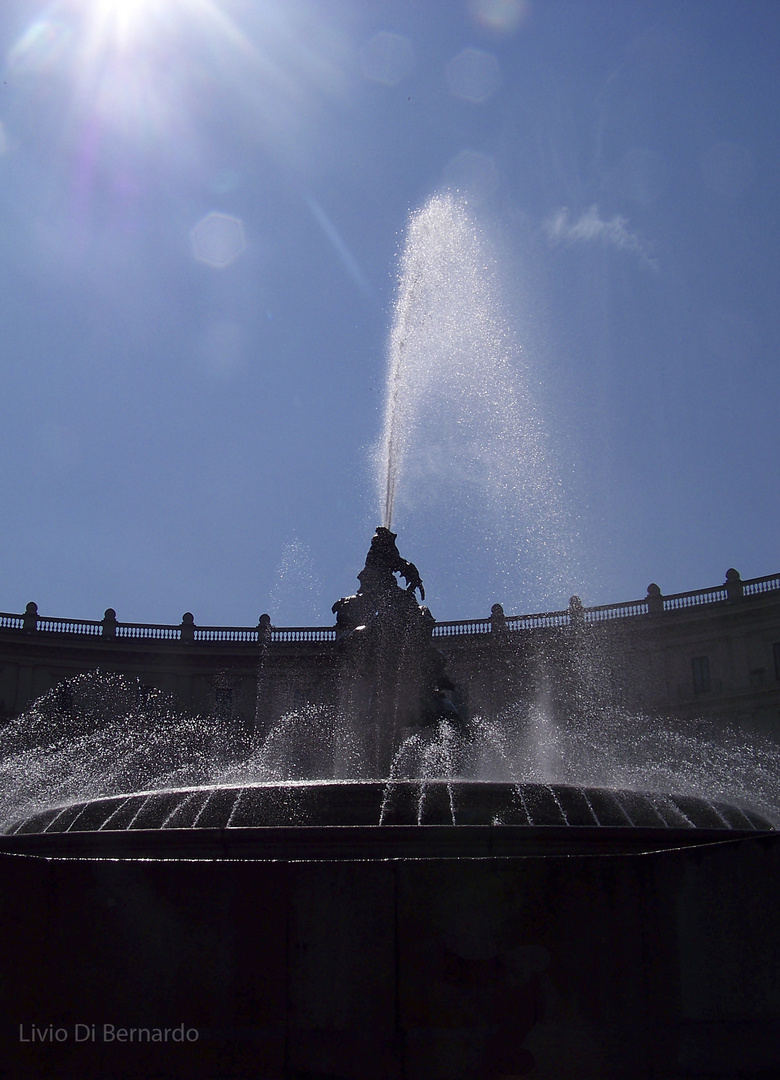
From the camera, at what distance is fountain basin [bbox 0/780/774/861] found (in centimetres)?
726

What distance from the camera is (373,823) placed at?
7992 millimetres

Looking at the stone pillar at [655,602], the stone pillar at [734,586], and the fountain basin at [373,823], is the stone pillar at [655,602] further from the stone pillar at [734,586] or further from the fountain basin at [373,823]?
the fountain basin at [373,823]

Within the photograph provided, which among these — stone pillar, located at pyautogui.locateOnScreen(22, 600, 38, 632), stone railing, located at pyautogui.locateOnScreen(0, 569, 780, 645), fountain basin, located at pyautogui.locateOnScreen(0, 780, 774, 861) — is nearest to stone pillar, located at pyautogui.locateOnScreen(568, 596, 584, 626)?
stone railing, located at pyautogui.locateOnScreen(0, 569, 780, 645)

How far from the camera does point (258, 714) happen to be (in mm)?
46625

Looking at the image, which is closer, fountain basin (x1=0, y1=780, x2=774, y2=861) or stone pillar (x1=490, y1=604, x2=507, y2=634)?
fountain basin (x1=0, y1=780, x2=774, y2=861)

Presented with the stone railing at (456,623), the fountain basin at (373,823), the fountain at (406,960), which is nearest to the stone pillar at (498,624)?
the stone railing at (456,623)

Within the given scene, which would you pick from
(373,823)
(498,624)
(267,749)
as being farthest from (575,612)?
(373,823)

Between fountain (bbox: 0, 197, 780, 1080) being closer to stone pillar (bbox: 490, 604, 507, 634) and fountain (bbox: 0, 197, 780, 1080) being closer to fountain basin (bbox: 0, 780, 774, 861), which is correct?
fountain basin (bbox: 0, 780, 774, 861)

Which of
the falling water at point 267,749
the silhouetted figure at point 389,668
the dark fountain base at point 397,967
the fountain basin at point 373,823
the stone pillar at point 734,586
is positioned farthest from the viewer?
the stone pillar at point 734,586

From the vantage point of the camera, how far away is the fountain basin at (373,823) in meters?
7.26

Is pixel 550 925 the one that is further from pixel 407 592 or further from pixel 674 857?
pixel 407 592

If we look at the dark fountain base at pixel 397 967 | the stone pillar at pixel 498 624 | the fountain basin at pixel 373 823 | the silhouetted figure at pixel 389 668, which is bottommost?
the dark fountain base at pixel 397 967

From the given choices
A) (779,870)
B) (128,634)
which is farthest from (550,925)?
(128,634)

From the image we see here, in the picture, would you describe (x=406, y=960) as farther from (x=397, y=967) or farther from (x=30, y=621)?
(x=30, y=621)
